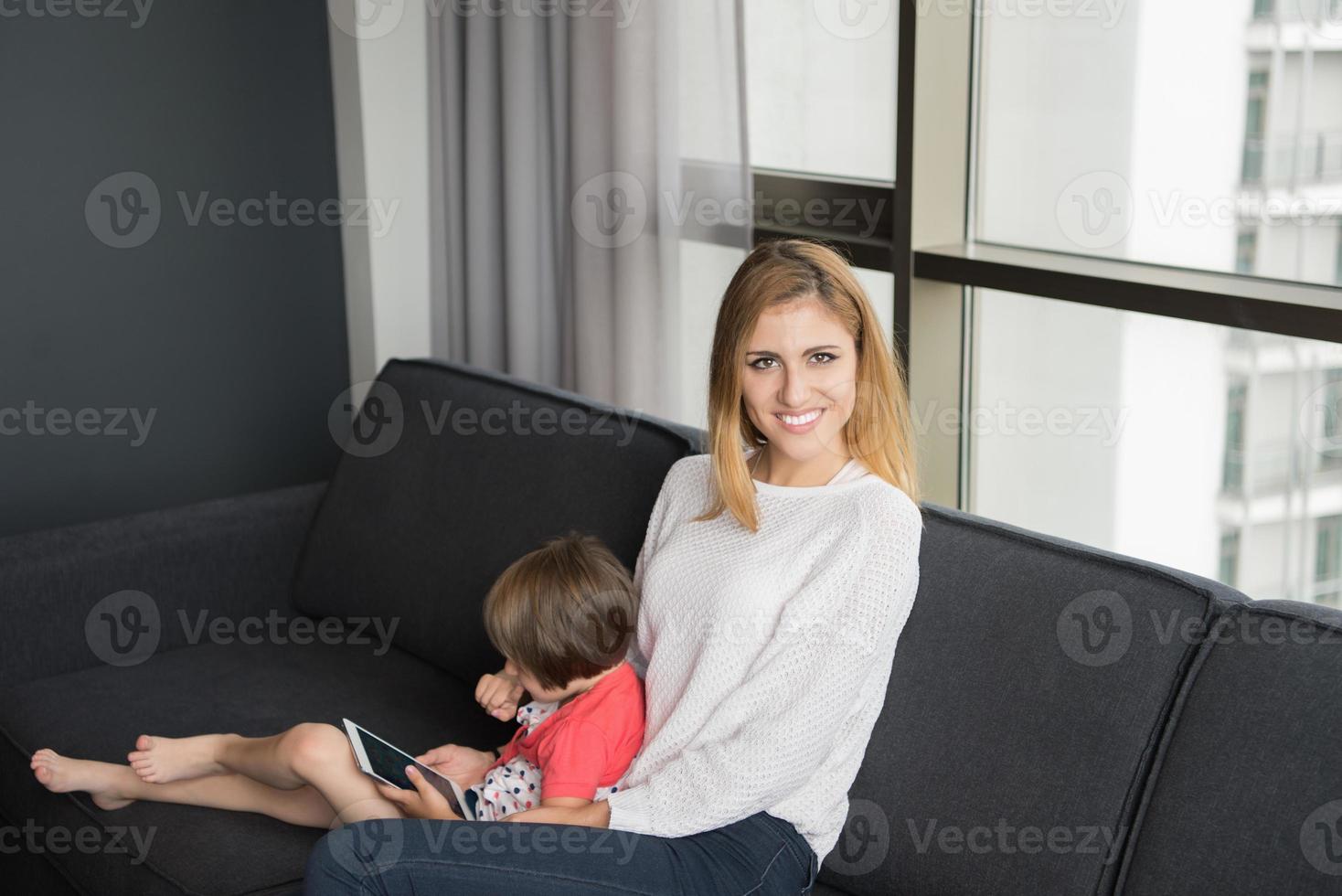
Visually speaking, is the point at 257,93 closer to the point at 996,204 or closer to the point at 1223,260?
the point at 996,204

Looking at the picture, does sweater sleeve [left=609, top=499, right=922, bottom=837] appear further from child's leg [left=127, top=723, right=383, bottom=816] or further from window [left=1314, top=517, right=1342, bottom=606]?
window [left=1314, top=517, right=1342, bottom=606]

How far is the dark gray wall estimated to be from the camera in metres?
3.12

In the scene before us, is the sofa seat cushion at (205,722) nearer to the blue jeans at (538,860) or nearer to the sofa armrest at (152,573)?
the sofa armrest at (152,573)

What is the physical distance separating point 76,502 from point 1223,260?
2.47 m

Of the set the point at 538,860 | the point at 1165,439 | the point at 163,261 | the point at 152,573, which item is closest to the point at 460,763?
the point at 538,860

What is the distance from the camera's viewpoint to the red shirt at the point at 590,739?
1768 millimetres

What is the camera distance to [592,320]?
2889 mm

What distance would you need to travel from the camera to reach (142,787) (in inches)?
80.0

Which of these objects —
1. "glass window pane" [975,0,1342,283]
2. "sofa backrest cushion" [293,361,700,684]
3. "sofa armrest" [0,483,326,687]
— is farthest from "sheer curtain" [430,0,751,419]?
"sofa armrest" [0,483,326,687]

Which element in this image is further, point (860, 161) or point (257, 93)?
point (257, 93)

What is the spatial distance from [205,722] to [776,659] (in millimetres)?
1051

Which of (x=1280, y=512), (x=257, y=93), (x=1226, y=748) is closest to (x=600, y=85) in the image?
(x=257, y=93)

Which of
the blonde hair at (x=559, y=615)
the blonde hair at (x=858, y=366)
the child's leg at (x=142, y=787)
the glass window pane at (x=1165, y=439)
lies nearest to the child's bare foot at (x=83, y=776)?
the child's leg at (x=142, y=787)

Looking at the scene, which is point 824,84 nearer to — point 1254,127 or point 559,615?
point 1254,127
